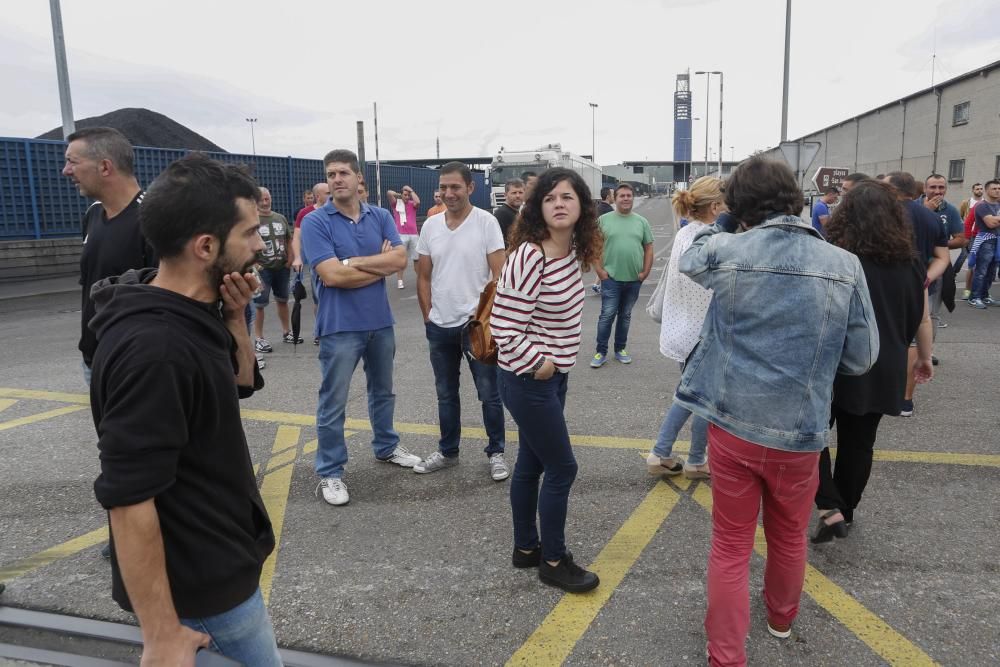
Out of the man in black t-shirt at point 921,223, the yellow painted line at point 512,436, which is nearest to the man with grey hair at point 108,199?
the yellow painted line at point 512,436

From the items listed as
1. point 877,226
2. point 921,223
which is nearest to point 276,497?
point 877,226

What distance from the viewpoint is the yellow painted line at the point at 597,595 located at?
2.68 meters

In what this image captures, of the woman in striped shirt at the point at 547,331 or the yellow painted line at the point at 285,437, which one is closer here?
the woman in striped shirt at the point at 547,331

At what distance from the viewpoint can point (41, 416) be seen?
5.79 metres

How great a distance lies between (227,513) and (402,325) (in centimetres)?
823

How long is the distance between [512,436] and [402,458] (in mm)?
955

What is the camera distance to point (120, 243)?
127 inches

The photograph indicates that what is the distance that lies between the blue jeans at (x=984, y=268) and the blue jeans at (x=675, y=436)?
8.41 m

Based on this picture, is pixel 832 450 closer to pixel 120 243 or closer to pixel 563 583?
pixel 563 583

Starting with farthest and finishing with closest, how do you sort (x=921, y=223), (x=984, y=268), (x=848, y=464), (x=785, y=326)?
1. (x=984, y=268)
2. (x=921, y=223)
3. (x=848, y=464)
4. (x=785, y=326)

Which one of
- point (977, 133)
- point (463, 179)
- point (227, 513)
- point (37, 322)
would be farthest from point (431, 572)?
point (977, 133)

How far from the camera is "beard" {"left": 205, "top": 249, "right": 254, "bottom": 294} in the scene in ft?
5.00

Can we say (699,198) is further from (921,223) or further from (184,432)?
(184,432)

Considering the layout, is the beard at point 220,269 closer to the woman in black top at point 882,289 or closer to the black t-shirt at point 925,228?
the woman in black top at point 882,289
